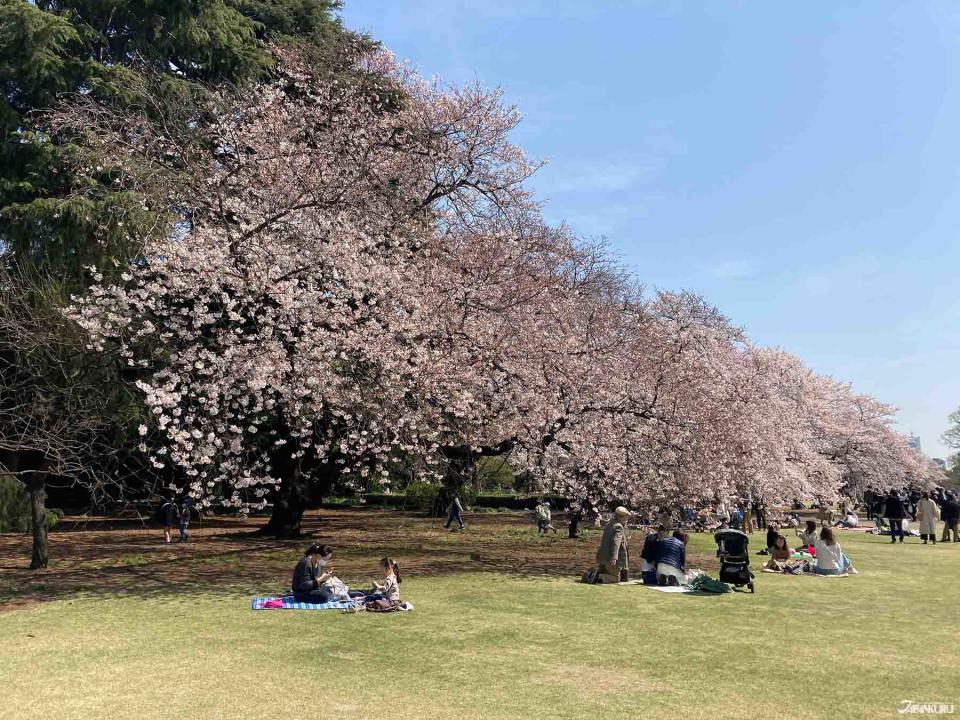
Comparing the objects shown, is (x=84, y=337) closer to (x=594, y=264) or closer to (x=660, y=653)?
(x=660, y=653)

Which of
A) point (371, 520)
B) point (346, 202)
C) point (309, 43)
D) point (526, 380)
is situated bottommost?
point (371, 520)

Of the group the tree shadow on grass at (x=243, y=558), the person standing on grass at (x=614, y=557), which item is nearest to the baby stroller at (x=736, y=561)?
the person standing on grass at (x=614, y=557)

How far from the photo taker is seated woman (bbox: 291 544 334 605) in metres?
12.0

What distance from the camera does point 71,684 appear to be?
7.80 metres

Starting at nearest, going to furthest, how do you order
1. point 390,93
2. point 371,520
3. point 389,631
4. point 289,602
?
point 389,631, point 289,602, point 390,93, point 371,520

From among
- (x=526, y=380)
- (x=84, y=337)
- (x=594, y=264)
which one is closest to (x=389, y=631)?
(x=526, y=380)

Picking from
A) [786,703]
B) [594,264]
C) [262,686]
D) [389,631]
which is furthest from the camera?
[594,264]

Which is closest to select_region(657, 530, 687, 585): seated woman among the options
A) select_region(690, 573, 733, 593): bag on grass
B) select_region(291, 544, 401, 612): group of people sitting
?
select_region(690, 573, 733, 593): bag on grass

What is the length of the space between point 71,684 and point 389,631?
3.98 metres

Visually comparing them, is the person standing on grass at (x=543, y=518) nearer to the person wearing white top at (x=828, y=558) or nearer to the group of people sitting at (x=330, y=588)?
the person wearing white top at (x=828, y=558)

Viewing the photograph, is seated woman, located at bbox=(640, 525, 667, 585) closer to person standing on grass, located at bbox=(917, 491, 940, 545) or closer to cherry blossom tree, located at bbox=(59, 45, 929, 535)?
cherry blossom tree, located at bbox=(59, 45, 929, 535)

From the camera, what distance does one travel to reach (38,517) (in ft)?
51.9

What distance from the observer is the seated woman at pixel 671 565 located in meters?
14.6

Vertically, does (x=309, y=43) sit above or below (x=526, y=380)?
above
